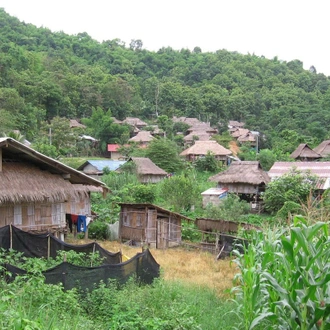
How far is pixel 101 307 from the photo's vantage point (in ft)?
23.9

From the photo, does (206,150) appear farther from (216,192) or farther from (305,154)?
(216,192)

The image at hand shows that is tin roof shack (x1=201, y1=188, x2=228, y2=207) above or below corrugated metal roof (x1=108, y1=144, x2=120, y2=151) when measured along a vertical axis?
below

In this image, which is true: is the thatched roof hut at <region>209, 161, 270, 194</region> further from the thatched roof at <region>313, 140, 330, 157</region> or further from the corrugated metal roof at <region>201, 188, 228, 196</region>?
the thatched roof at <region>313, 140, 330, 157</region>

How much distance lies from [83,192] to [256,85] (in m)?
74.5

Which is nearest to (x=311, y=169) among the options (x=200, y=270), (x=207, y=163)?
(x=207, y=163)

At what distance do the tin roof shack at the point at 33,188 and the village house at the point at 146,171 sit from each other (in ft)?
69.2

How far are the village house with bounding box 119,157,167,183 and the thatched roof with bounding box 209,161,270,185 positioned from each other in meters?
6.52

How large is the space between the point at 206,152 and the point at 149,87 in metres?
29.7

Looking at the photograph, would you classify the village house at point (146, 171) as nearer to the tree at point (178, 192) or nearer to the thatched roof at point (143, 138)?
the tree at point (178, 192)

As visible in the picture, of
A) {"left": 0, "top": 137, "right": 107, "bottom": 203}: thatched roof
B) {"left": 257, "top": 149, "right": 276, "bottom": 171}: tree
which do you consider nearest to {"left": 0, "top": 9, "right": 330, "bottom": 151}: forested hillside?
{"left": 257, "top": 149, "right": 276, "bottom": 171}: tree

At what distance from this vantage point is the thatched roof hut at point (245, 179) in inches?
1212

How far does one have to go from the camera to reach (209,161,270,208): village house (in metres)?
30.8

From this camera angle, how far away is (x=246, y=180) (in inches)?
1217

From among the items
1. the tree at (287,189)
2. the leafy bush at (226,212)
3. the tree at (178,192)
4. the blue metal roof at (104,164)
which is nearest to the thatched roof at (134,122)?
the blue metal roof at (104,164)
